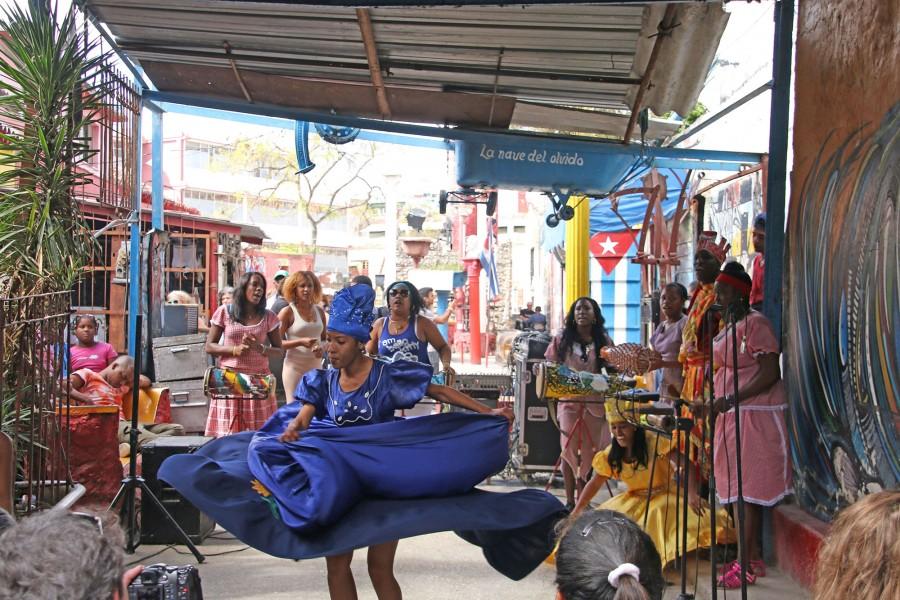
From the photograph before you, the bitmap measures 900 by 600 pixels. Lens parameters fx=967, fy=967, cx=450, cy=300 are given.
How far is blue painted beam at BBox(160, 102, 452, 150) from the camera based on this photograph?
351 inches

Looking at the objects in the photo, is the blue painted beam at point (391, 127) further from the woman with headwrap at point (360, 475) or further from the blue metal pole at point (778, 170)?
the woman with headwrap at point (360, 475)

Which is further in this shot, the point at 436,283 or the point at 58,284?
the point at 436,283

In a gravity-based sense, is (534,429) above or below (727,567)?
above

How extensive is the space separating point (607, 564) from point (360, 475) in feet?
7.21

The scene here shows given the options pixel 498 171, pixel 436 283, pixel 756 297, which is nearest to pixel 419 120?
pixel 498 171

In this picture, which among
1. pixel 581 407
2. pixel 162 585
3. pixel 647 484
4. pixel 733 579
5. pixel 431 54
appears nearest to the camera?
pixel 162 585

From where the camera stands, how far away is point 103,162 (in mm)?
8023

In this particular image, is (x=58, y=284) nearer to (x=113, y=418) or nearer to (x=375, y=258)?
(x=113, y=418)

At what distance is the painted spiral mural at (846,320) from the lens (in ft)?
17.0

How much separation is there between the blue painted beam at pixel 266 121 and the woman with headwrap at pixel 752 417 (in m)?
4.09

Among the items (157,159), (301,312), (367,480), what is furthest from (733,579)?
(157,159)

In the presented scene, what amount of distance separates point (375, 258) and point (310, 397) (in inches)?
2111

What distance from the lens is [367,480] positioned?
476 cm

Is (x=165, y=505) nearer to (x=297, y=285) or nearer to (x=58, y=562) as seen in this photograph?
(x=297, y=285)
